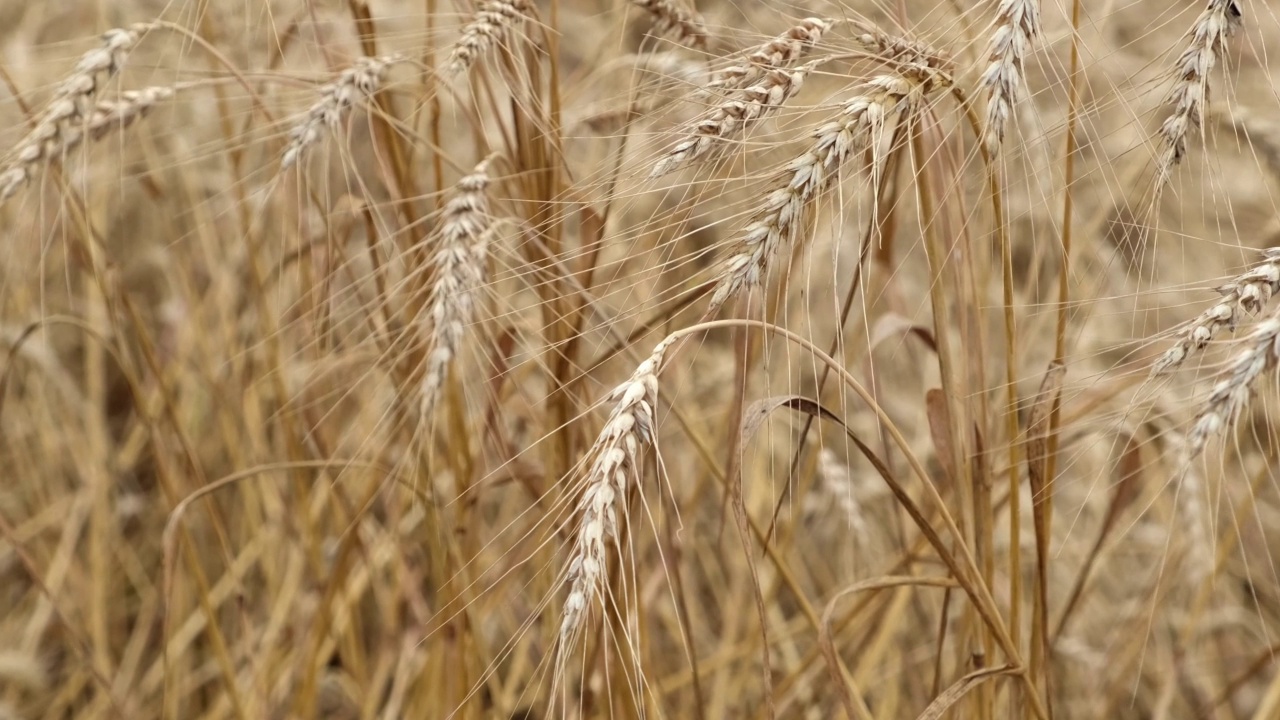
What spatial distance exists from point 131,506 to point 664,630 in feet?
2.61

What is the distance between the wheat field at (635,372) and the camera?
2.05 ft

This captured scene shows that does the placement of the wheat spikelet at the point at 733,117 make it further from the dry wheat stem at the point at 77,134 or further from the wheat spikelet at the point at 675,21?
the dry wheat stem at the point at 77,134

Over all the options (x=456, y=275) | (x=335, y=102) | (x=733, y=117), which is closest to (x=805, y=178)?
(x=733, y=117)

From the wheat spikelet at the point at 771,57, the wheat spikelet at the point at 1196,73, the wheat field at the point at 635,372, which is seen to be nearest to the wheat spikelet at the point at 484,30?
the wheat field at the point at 635,372

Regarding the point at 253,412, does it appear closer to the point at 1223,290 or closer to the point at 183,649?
the point at 183,649

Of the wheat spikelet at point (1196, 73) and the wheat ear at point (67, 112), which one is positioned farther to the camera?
the wheat ear at point (67, 112)

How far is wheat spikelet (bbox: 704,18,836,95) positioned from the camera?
630 millimetres

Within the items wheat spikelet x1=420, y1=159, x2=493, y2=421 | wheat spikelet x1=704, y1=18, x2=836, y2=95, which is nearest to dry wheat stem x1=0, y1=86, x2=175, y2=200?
wheat spikelet x1=420, y1=159, x2=493, y2=421

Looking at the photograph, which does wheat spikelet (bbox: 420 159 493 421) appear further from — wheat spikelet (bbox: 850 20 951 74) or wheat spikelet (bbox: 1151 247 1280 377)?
wheat spikelet (bbox: 1151 247 1280 377)

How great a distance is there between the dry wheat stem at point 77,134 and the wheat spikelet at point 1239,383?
79 centimetres

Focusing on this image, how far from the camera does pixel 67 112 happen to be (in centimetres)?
83

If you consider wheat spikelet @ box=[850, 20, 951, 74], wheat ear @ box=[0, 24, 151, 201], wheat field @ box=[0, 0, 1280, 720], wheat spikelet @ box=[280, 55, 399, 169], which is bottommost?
wheat field @ box=[0, 0, 1280, 720]

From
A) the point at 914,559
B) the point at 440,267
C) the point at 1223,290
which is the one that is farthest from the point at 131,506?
the point at 1223,290

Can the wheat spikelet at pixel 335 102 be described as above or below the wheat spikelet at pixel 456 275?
above
